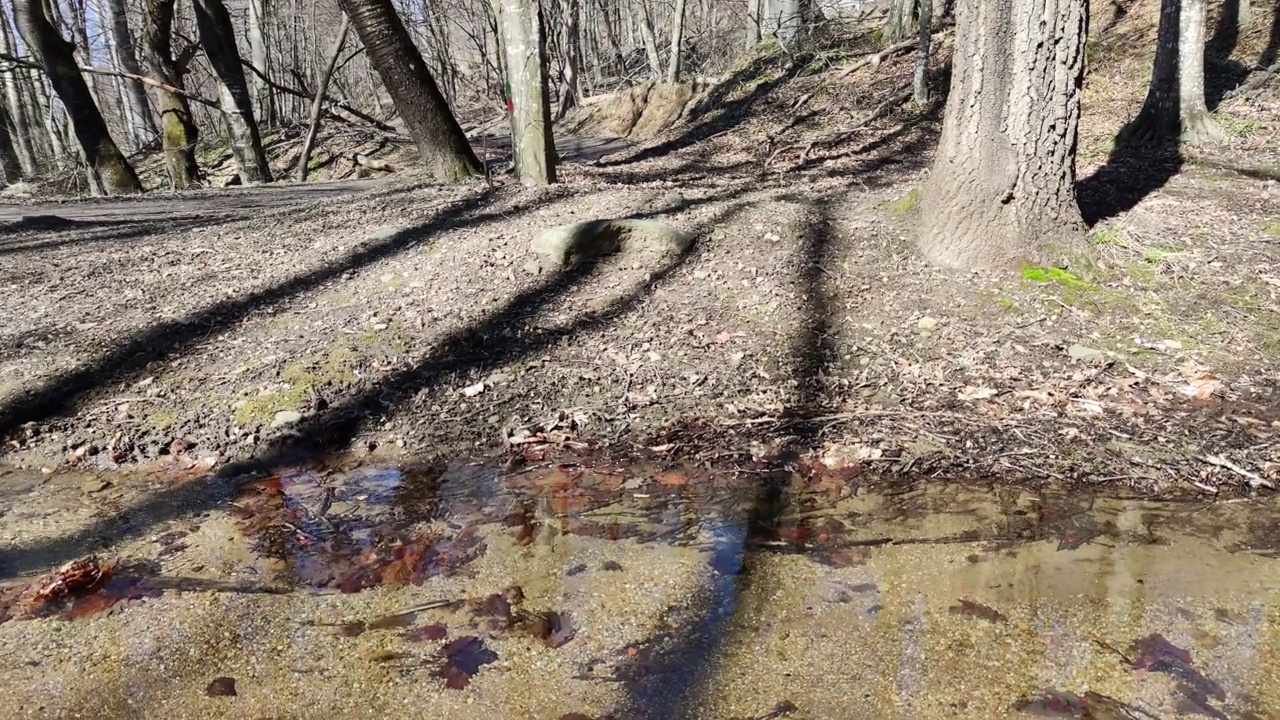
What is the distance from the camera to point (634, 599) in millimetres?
2684

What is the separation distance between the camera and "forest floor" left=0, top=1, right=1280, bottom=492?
3926mm

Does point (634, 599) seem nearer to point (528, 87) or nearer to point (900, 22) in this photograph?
point (528, 87)

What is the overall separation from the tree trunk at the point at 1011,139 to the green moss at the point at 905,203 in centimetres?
67

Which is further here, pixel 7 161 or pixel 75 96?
pixel 7 161

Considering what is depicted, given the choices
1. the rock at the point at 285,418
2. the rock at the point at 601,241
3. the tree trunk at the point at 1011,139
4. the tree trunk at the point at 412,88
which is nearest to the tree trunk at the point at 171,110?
the tree trunk at the point at 412,88

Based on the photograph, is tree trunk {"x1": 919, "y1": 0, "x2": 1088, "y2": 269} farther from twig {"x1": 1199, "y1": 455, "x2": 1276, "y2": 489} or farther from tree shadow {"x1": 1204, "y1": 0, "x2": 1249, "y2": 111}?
tree shadow {"x1": 1204, "y1": 0, "x2": 1249, "y2": 111}

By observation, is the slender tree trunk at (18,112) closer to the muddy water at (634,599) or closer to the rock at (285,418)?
the rock at (285,418)

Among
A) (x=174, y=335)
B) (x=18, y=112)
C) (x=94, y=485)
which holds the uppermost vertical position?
(x=18, y=112)

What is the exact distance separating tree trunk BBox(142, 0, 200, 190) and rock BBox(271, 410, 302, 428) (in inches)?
381

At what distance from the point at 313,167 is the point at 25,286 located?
Result: 478 inches

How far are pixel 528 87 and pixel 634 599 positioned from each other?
6265mm

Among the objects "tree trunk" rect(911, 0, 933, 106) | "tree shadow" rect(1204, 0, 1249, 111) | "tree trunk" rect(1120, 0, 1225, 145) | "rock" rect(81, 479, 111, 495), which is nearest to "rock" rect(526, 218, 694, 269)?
"rock" rect(81, 479, 111, 495)

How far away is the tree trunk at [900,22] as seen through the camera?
609 inches

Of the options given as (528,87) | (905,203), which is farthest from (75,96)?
(905,203)
